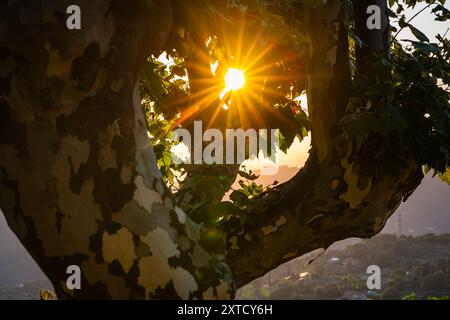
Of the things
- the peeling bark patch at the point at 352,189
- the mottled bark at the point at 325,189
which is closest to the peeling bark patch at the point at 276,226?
the mottled bark at the point at 325,189

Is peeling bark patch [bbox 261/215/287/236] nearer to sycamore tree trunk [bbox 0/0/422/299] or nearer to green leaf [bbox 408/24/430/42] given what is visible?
sycamore tree trunk [bbox 0/0/422/299]

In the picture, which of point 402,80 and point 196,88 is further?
point 196,88

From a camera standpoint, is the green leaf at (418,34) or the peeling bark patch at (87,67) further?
the green leaf at (418,34)

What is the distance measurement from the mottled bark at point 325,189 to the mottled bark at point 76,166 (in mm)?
1595

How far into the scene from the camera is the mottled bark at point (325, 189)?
12.9ft

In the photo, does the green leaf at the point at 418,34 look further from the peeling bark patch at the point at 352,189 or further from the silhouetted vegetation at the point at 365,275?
the silhouetted vegetation at the point at 365,275

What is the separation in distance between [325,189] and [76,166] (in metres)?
2.22

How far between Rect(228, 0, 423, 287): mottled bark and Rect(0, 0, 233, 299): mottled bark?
1595 mm

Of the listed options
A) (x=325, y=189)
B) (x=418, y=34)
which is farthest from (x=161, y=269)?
(x=418, y=34)

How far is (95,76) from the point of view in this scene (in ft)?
7.98

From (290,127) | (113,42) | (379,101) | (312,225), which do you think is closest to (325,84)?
(379,101)

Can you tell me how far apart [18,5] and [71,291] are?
4.64 feet
